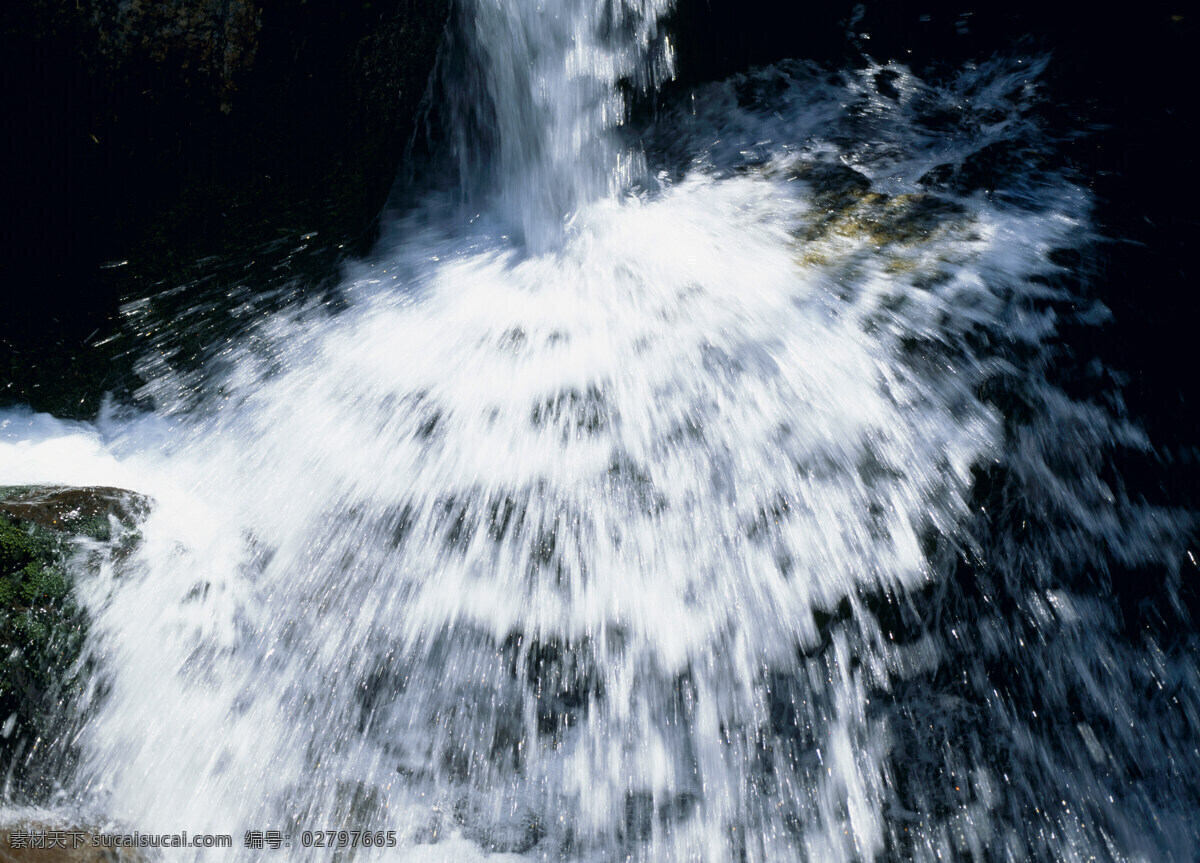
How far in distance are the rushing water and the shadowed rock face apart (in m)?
→ 0.42

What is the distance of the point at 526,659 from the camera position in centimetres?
235

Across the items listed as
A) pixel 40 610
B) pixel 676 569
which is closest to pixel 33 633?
pixel 40 610

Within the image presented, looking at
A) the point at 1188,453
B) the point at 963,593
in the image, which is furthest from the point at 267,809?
the point at 1188,453

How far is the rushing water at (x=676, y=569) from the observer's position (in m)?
2.12

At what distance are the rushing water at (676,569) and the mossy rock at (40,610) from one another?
0.07 m

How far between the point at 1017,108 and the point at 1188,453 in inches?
107

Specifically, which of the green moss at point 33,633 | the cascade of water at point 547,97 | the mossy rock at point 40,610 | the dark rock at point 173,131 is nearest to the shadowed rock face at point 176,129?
the dark rock at point 173,131

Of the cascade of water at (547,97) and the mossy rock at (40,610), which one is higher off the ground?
the cascade of water at (547,97)

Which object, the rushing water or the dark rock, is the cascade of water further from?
the rushing water

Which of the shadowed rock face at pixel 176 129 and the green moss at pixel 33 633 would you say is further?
the shadowed rock face at pixel 176 129

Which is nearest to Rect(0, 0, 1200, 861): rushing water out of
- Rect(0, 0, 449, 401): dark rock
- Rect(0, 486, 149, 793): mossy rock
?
Rect(0, 486, 149, 793): mossy rock

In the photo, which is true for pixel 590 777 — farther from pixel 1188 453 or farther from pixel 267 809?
pixel 1188 453

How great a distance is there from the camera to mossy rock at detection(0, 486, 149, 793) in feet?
7.01

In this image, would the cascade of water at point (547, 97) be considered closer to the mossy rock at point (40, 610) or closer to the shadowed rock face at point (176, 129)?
the shadowed rock face at point (176, 129)
